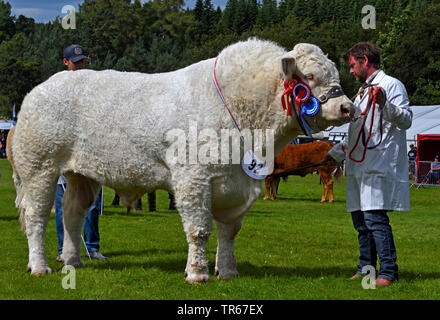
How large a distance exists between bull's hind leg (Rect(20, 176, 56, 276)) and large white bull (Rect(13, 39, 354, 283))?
12 millimetres

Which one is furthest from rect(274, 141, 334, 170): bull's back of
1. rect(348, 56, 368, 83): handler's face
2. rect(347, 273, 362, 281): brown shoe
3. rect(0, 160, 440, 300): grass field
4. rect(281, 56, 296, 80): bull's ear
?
rect(281, 56, 296, 80): bull's ear

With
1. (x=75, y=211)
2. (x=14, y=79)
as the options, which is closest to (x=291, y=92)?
(x=75, y=211)

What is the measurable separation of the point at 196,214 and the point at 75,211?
2182 mm

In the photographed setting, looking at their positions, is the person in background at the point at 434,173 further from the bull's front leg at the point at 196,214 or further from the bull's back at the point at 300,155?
the bull's front leg at the point at 196,214

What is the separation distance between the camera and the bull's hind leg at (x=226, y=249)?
22.8ft

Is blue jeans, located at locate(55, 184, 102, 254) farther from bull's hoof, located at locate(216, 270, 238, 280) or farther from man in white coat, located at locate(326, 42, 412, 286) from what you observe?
man in white coat, located at locate(326, 42, 412, 286)

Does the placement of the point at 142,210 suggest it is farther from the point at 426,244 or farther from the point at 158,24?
the point at 158,24

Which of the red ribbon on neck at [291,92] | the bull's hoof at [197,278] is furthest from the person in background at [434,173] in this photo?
the bull's hoof at [197,278]

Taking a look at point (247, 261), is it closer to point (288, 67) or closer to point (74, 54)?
point (288, 67)

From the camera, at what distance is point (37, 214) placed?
7414 mm

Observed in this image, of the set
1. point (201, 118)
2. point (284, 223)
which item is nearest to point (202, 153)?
point (201, 118)

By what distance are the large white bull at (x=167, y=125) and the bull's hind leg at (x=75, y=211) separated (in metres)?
0.42
